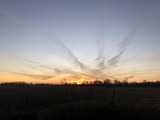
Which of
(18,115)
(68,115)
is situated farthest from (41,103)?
(68,115)

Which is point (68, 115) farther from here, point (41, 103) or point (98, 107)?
point (41, 103)

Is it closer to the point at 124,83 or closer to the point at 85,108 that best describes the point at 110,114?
the point at 85,108

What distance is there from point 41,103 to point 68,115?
1184 cm

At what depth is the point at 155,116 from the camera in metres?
16.6

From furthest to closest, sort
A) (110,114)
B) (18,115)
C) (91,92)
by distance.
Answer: (91,92)
(18,115)
(110,114)

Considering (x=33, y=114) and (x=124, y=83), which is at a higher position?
(x=124, y=83)

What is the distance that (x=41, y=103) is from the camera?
90.1ft

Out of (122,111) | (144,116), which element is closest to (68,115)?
(122,111)

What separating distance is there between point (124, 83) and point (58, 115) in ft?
492

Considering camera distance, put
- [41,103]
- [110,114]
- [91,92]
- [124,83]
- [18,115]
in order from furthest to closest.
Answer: [124,83], [91,92], [41,103], [18,115], [110,114]

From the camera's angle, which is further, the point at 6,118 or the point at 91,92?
the point at 91,92

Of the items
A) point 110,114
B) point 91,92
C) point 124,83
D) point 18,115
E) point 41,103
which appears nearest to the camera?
point 110,114

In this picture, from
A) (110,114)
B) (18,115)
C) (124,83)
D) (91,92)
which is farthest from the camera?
(124,83)

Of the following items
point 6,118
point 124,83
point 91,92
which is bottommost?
point 6,118
